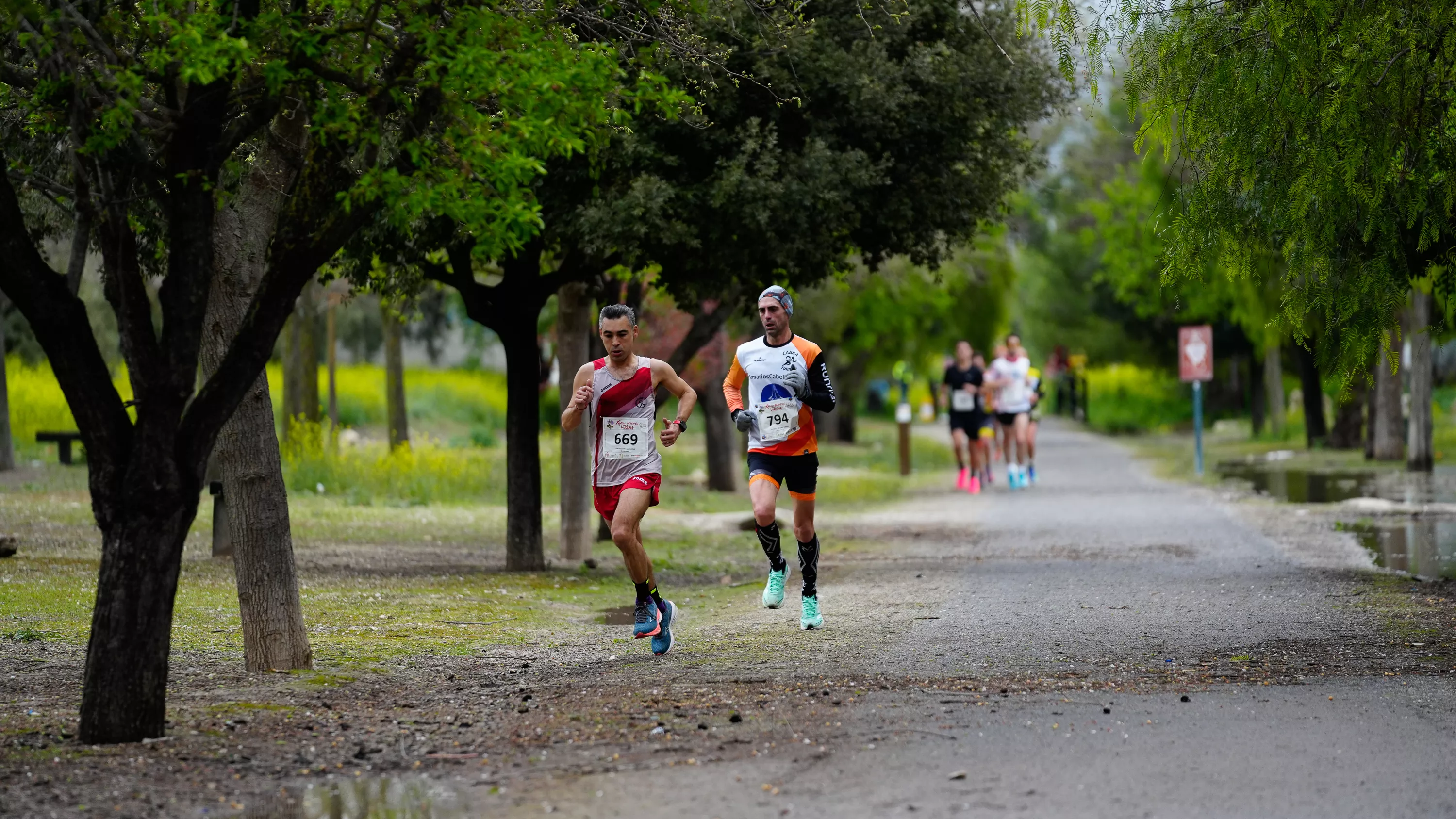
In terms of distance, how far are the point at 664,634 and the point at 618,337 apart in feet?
5.54

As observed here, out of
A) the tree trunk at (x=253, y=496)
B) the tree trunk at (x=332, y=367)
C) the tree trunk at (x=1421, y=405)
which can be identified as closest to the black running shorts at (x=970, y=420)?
the tree trunk at (x=1421, y=405)

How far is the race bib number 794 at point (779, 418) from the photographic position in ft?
35.4

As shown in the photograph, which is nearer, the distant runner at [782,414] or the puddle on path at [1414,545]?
the distant runner at [782,414]

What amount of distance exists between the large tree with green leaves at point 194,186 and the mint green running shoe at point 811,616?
4154mm

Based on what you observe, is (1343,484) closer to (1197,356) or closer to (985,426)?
(985,426)

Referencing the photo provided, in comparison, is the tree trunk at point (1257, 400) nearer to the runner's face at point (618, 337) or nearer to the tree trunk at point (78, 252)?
Result: the runner's face at point (618, 337)

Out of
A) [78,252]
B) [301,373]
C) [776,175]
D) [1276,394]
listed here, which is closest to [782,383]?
[776,175]

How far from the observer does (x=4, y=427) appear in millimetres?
26125

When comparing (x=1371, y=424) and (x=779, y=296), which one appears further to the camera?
(x=1371, y=424)

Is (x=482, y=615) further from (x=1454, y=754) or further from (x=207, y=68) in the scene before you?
(x=1454, y=754)

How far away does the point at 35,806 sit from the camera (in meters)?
5.82

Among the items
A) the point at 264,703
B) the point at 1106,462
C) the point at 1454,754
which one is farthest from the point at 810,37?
the point at 1106,462

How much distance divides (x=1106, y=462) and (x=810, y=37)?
24708 mm

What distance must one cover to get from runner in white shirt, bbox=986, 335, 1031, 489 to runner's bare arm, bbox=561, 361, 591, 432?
16.6 metres
